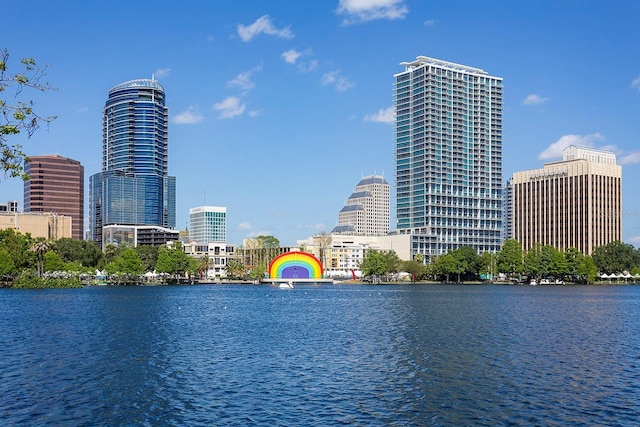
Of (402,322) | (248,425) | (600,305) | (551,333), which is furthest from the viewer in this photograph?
(600,305)

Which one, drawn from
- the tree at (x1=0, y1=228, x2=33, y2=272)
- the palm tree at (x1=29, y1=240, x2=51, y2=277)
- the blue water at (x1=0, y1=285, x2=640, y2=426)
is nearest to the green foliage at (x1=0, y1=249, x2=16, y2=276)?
the tree at (x1=0, y1=228, x2=33, y2=272)

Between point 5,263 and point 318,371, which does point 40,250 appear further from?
point 318,371

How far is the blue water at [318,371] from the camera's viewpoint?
37.3 meters

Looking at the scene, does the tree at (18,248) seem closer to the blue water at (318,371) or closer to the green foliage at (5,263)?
the green foliage at (5,263)

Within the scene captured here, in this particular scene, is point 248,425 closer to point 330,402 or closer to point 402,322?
point 330,402

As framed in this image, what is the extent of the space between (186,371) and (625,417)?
29.4 meters

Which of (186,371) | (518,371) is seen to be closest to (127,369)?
(186,371)

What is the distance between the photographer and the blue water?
37312 mm

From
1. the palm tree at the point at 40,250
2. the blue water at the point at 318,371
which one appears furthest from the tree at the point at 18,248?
the blue water at the point at 318,371

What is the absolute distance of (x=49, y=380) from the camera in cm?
Answer: 4569

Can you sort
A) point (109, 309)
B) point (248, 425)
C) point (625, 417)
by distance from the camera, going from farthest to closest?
point (109, 309)
point (625, 417)
point (248, 425)

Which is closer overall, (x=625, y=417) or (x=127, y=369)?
(x=625, y=417)

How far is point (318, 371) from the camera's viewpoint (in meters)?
49.3

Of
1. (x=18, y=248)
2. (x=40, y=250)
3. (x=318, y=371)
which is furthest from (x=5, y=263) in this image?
(x=318, y=371)
